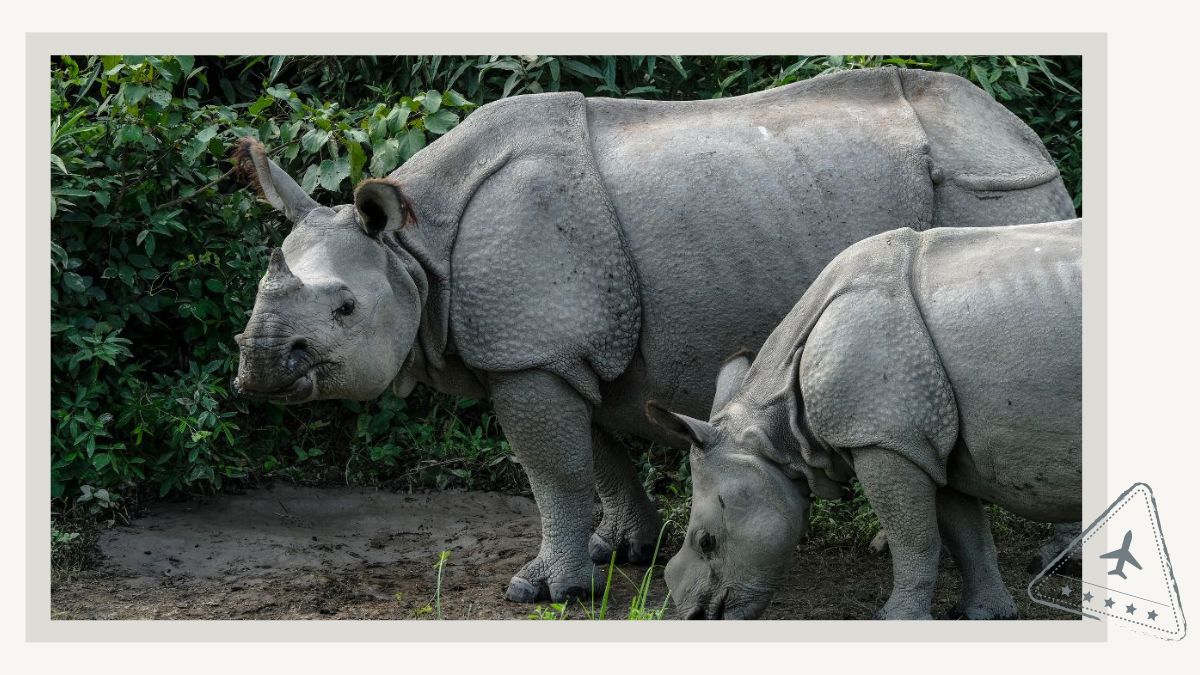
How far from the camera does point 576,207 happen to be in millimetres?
6836

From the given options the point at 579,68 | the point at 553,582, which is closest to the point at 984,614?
the point at 553,582

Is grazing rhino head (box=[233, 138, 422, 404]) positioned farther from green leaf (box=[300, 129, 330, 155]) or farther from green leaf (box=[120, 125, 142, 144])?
green leaf (box=[120, 125, 142, 144])

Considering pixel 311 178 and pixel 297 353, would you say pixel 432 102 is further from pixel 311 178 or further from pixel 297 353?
pixel 297 353

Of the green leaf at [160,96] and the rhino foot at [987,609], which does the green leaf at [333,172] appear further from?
the rhino foot at [987,609]

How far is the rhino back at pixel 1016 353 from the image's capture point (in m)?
5.63

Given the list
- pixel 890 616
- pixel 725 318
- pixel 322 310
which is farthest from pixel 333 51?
pixel 890 616

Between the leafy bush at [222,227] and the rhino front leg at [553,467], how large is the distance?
5.52 feet

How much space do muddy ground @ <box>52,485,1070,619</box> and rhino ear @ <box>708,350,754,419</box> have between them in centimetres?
106

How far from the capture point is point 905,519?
594 cm

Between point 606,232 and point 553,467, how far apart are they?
104 cm

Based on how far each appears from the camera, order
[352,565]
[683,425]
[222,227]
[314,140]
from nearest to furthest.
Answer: [683,425], [352,565], [314,140], [222,227]

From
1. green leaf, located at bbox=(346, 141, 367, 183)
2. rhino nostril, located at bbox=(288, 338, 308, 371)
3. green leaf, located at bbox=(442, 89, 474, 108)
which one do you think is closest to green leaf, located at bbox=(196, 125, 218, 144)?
green leaf, located at bbox=(346, 141, 367, 183)

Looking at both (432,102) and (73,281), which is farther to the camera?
(73,281)
